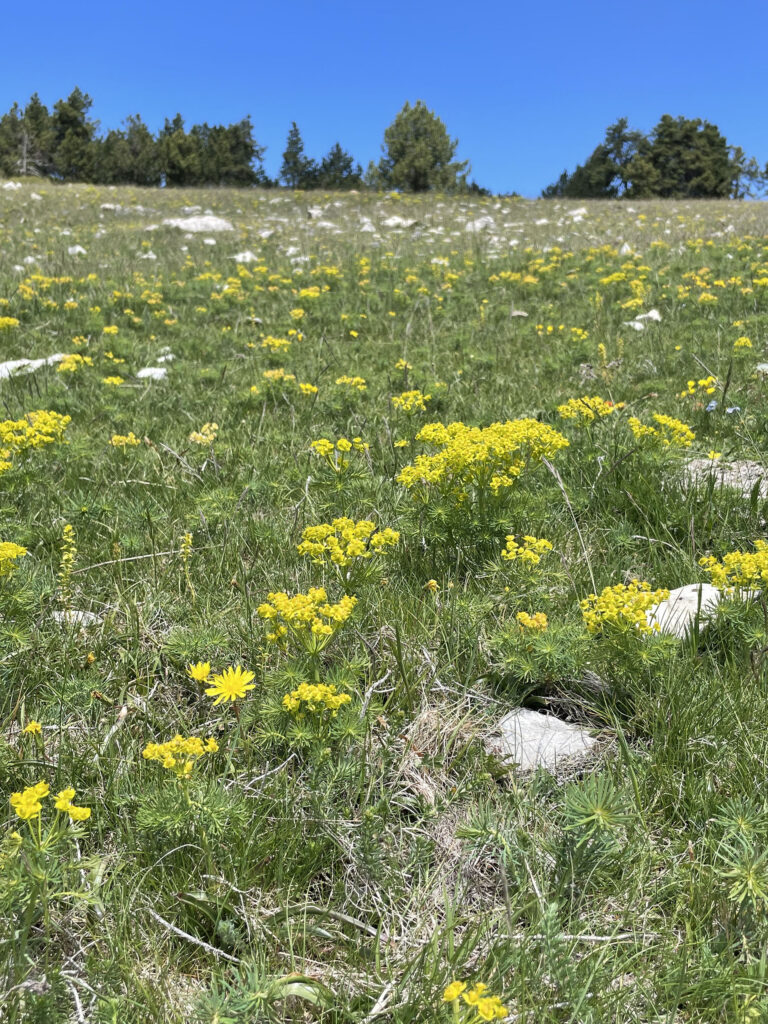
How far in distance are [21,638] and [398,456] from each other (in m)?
2.61

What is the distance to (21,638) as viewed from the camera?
2.73 metres

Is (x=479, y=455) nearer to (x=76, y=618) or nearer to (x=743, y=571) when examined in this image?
(x=743, y=571)

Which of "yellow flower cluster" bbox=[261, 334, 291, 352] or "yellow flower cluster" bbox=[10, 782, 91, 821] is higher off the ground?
"yellow flower cluster" bbox=[261, 334, 291, 352]

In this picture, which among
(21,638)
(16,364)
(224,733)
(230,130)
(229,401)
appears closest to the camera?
(224,733)

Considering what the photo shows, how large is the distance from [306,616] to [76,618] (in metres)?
1.32

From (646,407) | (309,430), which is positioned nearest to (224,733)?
(309,430)

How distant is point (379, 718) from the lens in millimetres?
2518

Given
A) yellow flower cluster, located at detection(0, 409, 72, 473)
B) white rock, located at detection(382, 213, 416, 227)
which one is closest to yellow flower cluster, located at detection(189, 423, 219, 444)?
yellow flower cluster, located at detection(0, 409, 72, 473)

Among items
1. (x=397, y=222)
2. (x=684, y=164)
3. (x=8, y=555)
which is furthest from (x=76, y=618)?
(x=684, y=164)

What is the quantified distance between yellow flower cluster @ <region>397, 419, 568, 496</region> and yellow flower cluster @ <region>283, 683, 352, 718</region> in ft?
4.16

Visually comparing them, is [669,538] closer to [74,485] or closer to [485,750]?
[485,750]

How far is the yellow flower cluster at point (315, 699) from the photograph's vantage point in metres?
2.14

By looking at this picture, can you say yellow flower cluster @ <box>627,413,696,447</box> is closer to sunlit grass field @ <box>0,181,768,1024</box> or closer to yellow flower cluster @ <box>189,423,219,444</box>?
sunlit grass field @ <box>0,181,768,1024</box>

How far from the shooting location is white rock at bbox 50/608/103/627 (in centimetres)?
297
